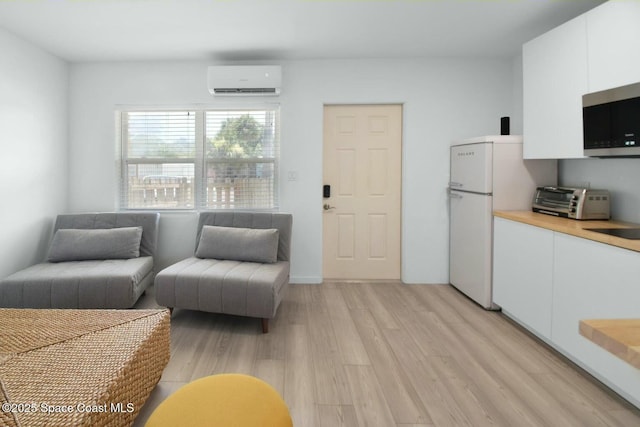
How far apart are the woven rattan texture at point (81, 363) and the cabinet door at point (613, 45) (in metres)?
3.09

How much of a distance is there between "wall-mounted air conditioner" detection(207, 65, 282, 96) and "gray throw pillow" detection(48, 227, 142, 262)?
176 centimetres

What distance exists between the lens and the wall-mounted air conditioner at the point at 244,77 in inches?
151

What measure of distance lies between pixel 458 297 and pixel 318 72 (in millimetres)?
2807

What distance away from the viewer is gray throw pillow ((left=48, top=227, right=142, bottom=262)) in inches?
137

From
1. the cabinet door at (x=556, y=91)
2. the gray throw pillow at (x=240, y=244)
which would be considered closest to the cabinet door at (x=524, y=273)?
the cabinet door at (x=556, y=91)

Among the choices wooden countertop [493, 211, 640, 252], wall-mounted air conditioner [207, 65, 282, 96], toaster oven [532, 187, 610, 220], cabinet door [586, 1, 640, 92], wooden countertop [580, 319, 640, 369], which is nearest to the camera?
wooden countertop [580, 319, 640, 369]

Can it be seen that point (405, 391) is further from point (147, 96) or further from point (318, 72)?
point (147, 96)

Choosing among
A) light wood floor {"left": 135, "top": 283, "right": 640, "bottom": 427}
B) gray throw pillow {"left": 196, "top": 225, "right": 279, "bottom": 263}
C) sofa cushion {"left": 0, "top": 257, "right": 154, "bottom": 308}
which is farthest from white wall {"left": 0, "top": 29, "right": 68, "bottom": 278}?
gray throw pillow {"left": 196, "top": 225, "right": 279, "bottom": 263}

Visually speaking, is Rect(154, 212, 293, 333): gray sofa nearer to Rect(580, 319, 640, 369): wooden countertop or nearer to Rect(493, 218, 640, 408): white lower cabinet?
Rect(493, 218, 640, 408): white lower cabinet

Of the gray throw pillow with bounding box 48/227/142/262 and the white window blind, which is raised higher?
the white window blind

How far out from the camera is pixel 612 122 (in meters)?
2.30

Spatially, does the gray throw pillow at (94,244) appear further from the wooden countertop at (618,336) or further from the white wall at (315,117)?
the wooden countertop at (618,336)

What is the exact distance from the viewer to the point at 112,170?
4156 millimetres

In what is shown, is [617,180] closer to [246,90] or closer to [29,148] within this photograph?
[246,90]
